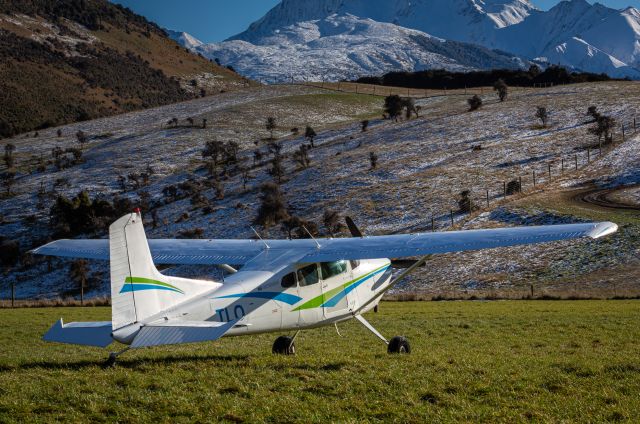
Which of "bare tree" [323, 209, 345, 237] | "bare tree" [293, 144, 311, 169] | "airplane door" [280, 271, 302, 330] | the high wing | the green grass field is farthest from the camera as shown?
"bare tree" [293, 144, 311, 169]

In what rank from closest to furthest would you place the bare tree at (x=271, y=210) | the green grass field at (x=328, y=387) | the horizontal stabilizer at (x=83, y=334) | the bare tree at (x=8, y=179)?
the green grass field at (x=328, y=387) → the horizontal stabilizer at (x=83, y=334) → the bare tree at (x=271, y=210) → the bare tree at (x=8, y=179)

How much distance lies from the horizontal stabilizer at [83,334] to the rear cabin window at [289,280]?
11.4 ft

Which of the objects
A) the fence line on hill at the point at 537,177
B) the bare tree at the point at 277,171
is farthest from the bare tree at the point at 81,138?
the fence line on hill at the point at 537,177

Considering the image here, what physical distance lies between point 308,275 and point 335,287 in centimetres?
86

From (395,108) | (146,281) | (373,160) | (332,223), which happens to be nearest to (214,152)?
(373,160)

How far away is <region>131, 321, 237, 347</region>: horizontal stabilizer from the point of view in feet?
35.9

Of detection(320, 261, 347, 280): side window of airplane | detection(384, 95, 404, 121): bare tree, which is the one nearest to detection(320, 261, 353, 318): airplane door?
detection(320, 261, 347, 280): side window of airplane

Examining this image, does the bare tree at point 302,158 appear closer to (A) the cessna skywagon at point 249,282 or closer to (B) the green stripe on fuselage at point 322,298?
(A) the cessna skywagon at point 249,282

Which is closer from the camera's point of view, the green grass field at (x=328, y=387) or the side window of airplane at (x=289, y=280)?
the green grass field at (x=328, y=387)

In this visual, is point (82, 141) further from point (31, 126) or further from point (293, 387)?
point (293, 387)

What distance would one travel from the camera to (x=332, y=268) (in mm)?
14773

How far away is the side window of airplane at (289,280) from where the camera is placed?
44.8ft

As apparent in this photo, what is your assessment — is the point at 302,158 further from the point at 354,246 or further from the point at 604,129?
the point at 354,246

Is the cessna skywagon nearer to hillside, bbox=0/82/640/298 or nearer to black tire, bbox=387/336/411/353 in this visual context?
black tire, bbox=387/336/411/353
